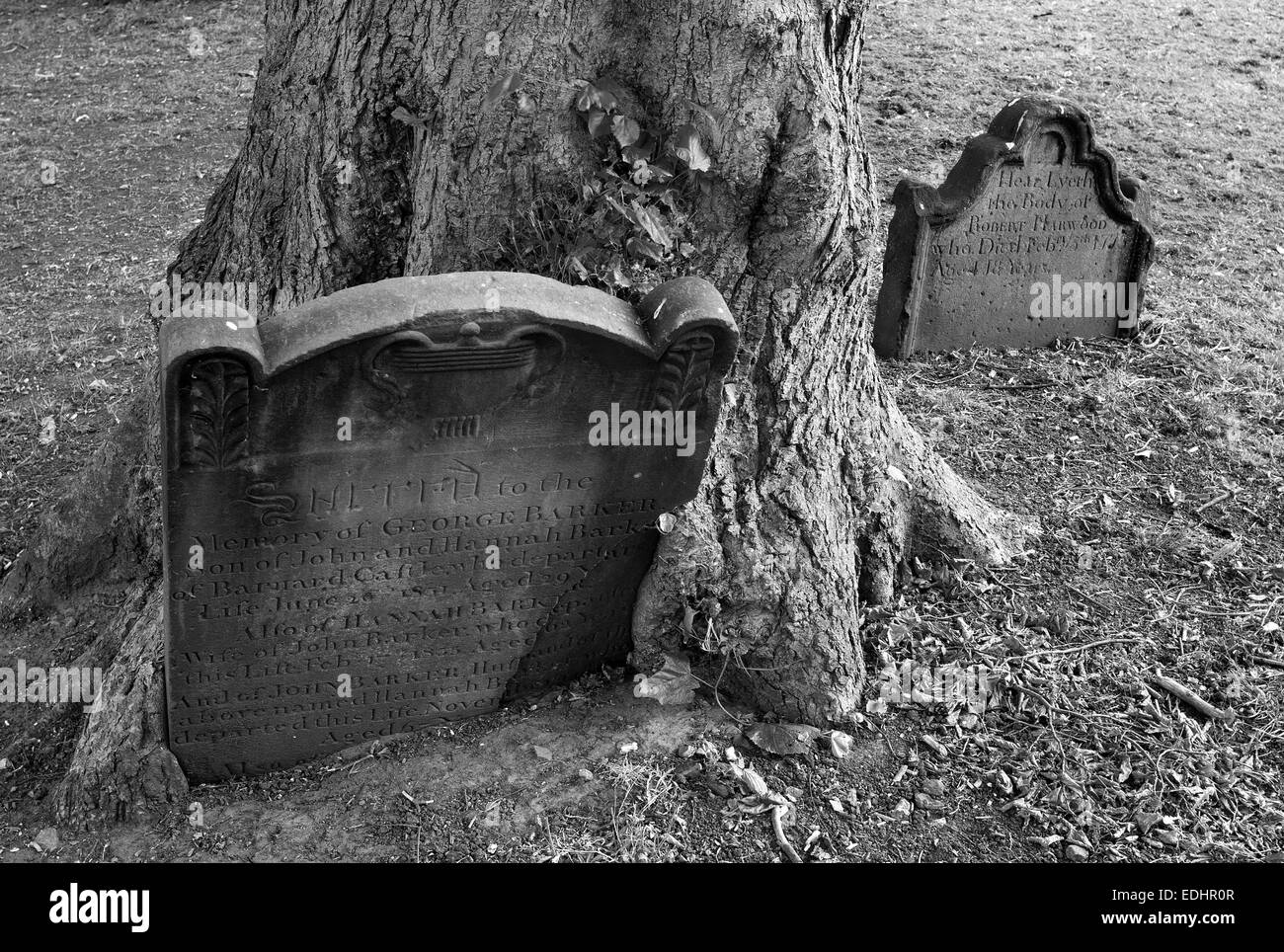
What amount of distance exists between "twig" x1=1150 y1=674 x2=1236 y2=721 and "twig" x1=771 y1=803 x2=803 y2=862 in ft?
4.64

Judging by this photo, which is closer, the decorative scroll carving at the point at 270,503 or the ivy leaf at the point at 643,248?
the decorative scroll carving at the point at 270,503

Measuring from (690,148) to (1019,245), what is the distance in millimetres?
3250

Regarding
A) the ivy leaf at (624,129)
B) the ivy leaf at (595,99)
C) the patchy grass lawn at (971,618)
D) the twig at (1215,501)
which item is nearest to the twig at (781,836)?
the patchy grass lawn at (971,618)

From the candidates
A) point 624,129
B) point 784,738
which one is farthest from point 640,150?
point 784,738

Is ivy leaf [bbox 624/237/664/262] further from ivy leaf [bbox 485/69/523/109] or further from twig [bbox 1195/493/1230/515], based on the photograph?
twig [bbox 1195/493/1230/515]

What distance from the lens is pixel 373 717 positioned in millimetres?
3693

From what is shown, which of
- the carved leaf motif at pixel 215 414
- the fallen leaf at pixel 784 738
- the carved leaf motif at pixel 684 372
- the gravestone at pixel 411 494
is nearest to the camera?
the carved leaf motif at pixel 215 414

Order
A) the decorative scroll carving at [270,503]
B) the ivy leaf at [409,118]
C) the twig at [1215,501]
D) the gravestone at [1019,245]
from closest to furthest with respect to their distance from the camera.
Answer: the decorative scroll carving at [270,503] → the ivy leaf at [409,118] → the twig at [1215,501] → the gravestone at [1019,245]

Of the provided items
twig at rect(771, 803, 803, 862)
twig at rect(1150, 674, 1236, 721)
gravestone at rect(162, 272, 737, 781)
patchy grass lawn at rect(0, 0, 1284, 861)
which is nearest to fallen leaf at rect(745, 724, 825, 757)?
patchy grass lawn at rect(0, 0, 1284, 861)

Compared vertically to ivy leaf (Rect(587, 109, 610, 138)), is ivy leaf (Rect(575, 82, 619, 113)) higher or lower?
higher

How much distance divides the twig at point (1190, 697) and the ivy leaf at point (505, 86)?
281 centimetres

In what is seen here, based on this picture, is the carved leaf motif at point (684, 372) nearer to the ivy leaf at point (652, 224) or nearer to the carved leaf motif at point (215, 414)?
the ivy leaf at point (652, 224)

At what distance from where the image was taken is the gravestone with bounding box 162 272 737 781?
9.66ft

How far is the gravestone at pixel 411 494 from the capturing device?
116 inches
